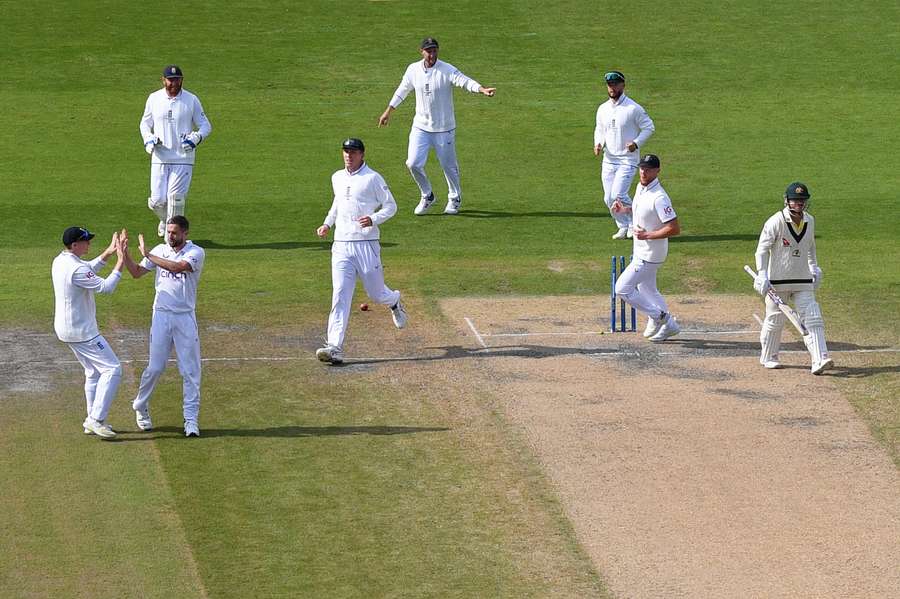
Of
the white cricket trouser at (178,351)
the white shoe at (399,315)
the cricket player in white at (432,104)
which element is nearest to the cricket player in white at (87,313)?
the white cricket trouser at (178,351)

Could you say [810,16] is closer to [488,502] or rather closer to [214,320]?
[214,320]

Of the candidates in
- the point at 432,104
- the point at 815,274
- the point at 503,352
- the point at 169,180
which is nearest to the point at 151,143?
the point at 169,180

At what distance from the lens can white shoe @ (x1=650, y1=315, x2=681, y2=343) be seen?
17.1 m

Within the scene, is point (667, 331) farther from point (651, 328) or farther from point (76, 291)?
point (76, 291)

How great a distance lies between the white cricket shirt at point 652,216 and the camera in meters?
16.8

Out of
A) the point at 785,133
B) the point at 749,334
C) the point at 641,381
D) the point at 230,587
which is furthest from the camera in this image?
the point at 785,133

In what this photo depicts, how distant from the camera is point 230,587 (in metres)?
11.0

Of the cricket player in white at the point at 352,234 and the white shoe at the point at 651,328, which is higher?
the cricket player in white at the point at 352,234

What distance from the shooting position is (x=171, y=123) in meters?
21.1

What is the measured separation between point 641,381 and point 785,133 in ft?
48.3

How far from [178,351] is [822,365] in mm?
6627

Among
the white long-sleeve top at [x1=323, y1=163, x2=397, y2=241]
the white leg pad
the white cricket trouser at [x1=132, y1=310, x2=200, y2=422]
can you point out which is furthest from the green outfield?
the white long-sleeve top at [x1=323, y1=163, x2=397, y2=241]

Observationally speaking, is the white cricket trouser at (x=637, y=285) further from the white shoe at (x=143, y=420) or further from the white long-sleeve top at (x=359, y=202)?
the white shoe at (x=143, y=420)

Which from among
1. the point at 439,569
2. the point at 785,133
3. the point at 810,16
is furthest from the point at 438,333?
the point at 810,16
